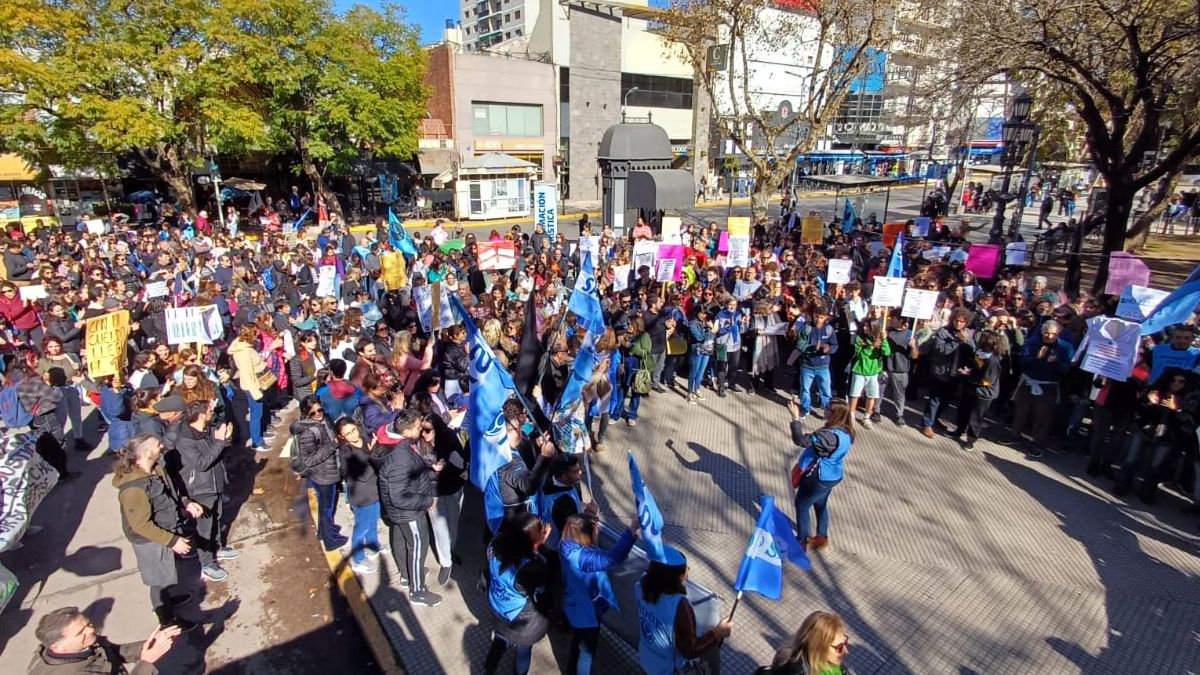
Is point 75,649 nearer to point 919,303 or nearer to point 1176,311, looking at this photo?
point 919,303

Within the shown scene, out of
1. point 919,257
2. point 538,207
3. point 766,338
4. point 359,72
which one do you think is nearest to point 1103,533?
point 766,338

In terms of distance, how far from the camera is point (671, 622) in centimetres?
361

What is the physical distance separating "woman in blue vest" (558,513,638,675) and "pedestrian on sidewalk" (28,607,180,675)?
2.14m

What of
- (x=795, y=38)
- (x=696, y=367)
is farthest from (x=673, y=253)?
(x=795, y=38)

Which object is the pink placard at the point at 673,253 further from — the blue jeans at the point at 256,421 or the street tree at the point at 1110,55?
the street tree at the point at 1110,55

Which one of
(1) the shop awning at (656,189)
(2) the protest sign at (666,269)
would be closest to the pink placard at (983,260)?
(2) the protest sign at (666,269)

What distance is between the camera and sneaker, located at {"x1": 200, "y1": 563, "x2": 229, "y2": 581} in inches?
227

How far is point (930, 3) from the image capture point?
569 inches

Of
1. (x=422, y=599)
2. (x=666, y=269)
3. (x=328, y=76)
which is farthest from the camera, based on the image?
(x=328, y=76)

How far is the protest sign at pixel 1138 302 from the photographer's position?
775cm

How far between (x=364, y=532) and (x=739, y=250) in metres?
8.54

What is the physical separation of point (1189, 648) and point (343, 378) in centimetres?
A: 772

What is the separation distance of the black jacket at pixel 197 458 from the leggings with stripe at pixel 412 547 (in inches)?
65.6

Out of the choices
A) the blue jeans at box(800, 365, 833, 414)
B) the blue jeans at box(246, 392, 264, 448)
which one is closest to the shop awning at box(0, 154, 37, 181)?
the blue jeans at box(246, 392, 264, 448)
